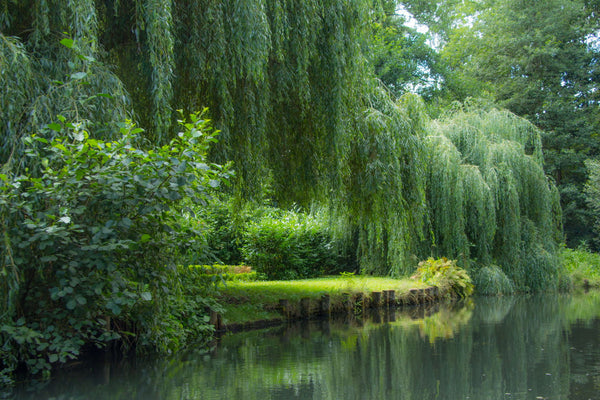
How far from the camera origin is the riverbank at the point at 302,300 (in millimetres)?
9586

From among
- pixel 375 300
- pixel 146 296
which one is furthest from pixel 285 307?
pixel 146 296

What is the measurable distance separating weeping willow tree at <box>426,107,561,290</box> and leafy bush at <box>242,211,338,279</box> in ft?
10.6

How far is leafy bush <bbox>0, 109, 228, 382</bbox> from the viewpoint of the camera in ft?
18.3

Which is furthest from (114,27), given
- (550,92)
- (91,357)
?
(550,92)

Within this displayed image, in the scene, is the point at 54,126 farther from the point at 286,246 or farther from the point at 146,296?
the point at 286,246

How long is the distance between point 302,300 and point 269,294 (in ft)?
2.12

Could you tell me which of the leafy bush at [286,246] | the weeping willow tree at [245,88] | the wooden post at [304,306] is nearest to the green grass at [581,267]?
the leafy bush at [286,246]

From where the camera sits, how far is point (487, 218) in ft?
48.2

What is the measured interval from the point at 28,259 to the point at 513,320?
25.9 feet

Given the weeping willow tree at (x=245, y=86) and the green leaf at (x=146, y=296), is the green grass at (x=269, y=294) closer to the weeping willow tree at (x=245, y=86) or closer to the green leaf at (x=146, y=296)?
the weeping willow tree at (x=245, y=86)

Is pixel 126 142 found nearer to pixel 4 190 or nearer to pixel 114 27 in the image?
pixel 4 190

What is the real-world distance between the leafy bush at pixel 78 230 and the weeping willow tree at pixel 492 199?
8.76 meters

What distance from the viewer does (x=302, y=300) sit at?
34.2 feet

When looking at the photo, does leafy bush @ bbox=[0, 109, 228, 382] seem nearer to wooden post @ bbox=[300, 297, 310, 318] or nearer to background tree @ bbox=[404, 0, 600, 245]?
wooden post @ bbox=[300, 297, 310, 318]
